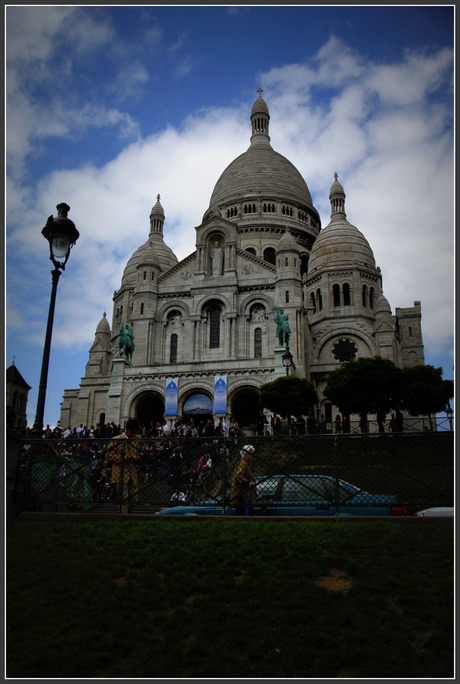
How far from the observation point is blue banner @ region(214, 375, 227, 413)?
36.8 m

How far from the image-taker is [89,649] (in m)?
7.07

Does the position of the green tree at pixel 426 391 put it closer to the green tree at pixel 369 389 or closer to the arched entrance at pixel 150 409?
the green tree at pixel 369 389

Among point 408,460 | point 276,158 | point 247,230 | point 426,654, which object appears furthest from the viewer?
point 276,158

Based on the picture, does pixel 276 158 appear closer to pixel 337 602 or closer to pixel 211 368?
pixel 211 368

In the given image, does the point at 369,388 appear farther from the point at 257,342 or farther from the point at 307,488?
the point at 307,488

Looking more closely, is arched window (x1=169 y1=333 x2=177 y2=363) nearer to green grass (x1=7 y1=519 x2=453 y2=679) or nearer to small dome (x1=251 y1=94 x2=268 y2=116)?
green grass (x1=7 y1=519 x2=453 y2=679)

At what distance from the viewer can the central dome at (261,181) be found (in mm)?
65125

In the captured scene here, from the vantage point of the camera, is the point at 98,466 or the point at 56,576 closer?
the point at 56,576

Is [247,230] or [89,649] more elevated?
[247,230]

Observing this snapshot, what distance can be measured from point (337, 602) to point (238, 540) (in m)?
2.53

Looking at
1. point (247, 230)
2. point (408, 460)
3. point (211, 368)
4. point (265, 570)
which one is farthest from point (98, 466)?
point (247, 230)

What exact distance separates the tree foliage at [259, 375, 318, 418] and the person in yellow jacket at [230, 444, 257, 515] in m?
19.6

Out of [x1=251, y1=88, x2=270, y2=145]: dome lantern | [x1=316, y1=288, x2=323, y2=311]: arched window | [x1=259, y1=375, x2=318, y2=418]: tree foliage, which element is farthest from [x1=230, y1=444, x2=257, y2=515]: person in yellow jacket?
[x1=251, y1=88, x2=270, y2=145]: dome lantern

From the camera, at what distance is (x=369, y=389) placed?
3212 cm
